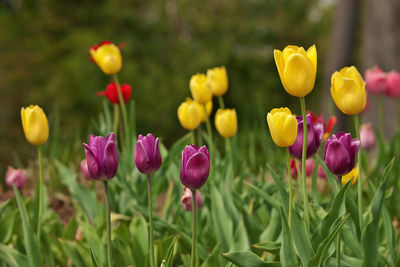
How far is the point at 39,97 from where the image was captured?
746 centimetres

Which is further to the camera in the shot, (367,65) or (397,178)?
(367,65)

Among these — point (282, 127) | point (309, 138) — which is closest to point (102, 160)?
point (282, 127)

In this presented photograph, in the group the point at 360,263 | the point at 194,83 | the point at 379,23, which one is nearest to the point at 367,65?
the point at 379,23

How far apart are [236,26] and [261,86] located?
178cm

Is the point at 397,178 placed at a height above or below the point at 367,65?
below

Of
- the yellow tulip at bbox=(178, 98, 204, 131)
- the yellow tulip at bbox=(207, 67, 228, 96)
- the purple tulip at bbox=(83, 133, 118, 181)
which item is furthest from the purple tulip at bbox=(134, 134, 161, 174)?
the yellow tulip at bbox=(207, 67, 228, 96)

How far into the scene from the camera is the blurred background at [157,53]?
6.19 m

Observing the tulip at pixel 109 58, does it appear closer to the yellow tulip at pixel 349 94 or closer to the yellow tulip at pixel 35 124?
the yellow tulip at pixel 35 124

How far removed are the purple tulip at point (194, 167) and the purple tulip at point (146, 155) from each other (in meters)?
0.10

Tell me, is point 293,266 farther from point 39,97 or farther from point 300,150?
point 39,97

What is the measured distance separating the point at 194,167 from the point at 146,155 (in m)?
0.14

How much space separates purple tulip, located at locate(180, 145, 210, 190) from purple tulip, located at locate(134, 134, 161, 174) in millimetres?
96

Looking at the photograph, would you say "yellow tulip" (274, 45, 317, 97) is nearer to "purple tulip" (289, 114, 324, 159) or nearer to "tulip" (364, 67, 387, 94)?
"purple tulip" (289, 114, 324, 159)

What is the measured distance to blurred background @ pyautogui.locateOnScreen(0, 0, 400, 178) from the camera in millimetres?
6189
